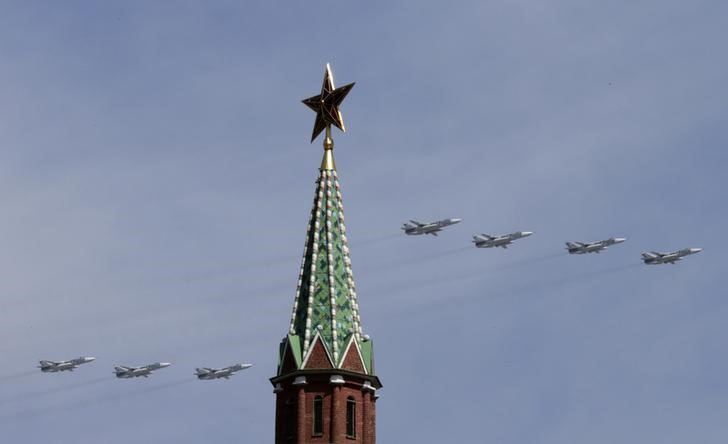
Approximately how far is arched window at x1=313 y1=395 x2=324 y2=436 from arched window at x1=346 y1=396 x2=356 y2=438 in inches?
70.5

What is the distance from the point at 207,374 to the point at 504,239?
24603mm

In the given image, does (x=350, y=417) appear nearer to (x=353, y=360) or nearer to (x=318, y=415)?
(x=318, y=415)

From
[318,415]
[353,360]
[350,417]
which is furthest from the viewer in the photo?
[353,360]

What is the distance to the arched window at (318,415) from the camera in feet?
384

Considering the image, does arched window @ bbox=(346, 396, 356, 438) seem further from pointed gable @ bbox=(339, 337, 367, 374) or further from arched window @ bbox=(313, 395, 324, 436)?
pointed gable @ bbox=(339, 337, 367, 374)

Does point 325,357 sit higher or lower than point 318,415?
higher

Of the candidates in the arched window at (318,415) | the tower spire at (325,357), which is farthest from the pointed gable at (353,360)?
the arched window at (318,415)

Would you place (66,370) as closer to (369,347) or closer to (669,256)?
(369,347)

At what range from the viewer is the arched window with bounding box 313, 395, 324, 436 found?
117062 mm

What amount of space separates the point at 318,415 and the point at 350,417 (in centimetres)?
224

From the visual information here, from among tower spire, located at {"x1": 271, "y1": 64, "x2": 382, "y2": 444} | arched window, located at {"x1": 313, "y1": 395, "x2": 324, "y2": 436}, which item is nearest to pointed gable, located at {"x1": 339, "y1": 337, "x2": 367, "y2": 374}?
tower spire, located at {"x1": 271, "y1": 64, "x2": 382, "y2": 444}

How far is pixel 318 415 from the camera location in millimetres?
118062

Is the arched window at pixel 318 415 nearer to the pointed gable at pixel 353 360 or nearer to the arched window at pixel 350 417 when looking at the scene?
the arched window at pixel 350 417

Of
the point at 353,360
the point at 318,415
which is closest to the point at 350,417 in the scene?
the point at 318,415
